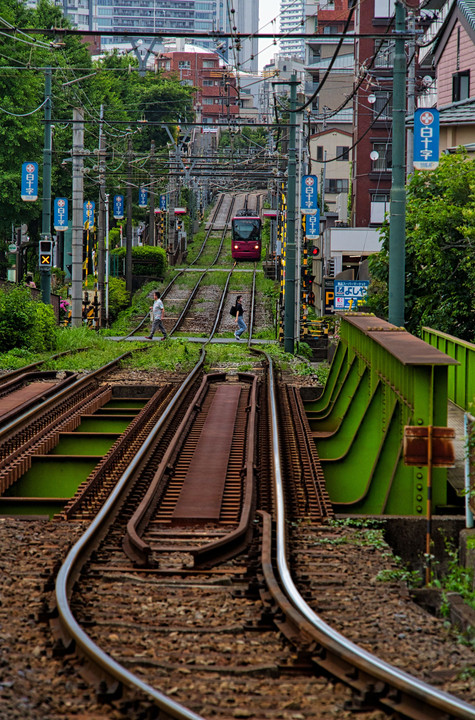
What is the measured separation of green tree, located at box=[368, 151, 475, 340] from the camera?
18.8 m

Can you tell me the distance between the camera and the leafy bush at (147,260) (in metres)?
55.7

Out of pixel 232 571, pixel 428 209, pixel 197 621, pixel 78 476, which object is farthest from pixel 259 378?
pixel 197 621

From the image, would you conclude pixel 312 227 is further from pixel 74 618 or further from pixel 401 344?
pixel 74 618

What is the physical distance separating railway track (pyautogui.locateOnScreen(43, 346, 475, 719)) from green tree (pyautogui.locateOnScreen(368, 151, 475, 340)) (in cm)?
742

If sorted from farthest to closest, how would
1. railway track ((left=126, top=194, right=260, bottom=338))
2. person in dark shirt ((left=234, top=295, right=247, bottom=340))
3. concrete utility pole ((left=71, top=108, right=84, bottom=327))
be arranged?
railway track ((left=126, top=194, right=260, bottom=338)), person in dark shirt ((left=234, top=295, right=247, bottom=340)), concrete utility pole ((left=71, top=108, right=84, bottom=327))

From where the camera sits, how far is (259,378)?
894 inches

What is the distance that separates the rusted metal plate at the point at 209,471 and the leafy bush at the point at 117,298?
28.9m

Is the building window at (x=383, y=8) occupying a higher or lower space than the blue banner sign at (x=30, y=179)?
higher

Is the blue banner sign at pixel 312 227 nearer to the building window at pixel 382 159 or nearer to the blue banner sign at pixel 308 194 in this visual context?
the blue banner sign at pixel 308 194

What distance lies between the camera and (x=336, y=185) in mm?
78000

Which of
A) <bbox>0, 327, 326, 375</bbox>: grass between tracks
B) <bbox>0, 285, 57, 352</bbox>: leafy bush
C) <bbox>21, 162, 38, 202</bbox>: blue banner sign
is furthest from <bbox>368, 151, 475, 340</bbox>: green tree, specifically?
<bbox>21, 162, 38, 202</bbox>: blue banner sign

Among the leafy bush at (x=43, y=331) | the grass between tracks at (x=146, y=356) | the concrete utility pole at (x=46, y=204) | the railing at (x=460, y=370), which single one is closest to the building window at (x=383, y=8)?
the concrete utility pole at (x=46, y=204)

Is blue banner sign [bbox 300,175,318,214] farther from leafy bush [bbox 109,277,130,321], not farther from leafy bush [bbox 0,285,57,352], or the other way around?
leafy bush [bbox 109,277,130,321]

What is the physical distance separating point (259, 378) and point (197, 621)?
15.7 meters
